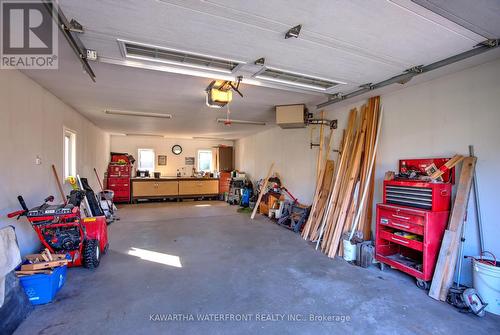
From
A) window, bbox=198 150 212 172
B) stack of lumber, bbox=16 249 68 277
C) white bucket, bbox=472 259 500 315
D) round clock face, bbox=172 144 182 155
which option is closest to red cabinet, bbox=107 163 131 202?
round clock face, bbox=172 144 182 155

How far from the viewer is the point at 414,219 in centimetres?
281

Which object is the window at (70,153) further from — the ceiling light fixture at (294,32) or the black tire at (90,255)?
the ceiling light fixture at (294,32)

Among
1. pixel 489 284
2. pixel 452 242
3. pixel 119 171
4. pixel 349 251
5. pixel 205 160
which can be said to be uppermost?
pixel 205 160

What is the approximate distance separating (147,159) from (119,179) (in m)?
1.51

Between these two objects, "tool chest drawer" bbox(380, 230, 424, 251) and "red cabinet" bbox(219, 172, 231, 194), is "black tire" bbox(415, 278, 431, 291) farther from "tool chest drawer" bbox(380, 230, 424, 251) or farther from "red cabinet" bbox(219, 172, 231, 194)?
"red cabinet" bbox(219, 172, 231, 194)

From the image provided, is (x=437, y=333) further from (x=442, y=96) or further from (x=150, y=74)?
(x=150, y=74)

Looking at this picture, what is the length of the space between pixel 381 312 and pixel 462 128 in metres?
2.19

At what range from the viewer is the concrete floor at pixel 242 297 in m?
2.05

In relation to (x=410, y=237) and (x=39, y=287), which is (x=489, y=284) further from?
(x=39, y=287)

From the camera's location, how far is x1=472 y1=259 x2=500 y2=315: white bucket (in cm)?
225

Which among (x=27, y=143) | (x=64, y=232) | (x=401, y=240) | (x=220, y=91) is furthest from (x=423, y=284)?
(x=27, y=143)

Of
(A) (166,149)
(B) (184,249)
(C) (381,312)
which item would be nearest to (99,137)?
(A) (166,149)

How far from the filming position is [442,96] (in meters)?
2.98

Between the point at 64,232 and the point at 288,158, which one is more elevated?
the point at 288,158
